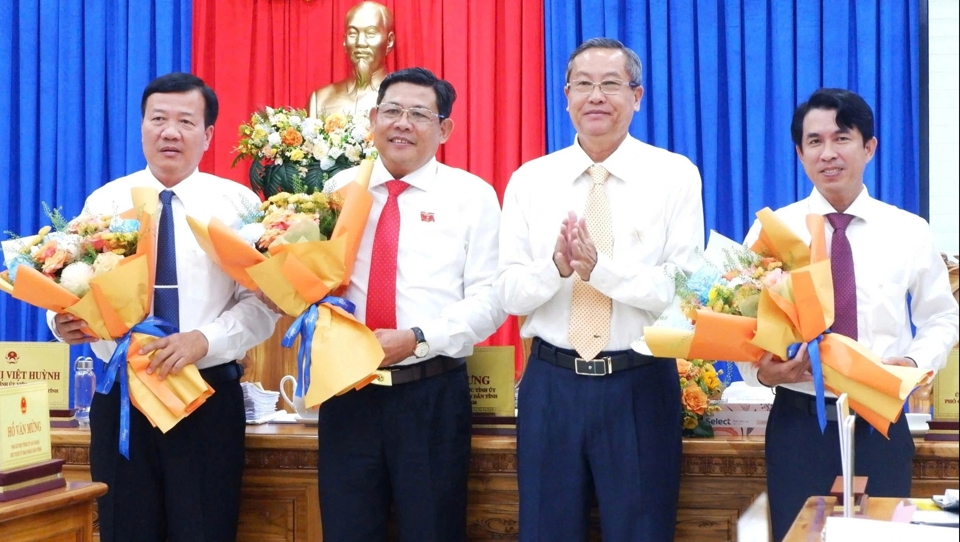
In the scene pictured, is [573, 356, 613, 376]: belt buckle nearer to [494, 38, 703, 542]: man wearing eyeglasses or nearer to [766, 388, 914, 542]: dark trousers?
[494, 38, 703, 542]: man wearing eyeglasses

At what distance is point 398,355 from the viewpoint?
247 cm

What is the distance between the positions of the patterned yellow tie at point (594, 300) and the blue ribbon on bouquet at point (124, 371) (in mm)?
990

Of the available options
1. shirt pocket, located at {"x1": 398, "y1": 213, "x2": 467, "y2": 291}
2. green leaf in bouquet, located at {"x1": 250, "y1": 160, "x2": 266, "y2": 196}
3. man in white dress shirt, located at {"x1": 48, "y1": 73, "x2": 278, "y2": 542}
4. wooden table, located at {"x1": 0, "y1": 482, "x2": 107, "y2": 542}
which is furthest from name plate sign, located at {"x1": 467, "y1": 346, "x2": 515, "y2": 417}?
green leaf in bouquet, located at {"x1": 250, "y1": 160, "x2": 266, "y2": 196}

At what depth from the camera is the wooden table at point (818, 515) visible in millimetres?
1558

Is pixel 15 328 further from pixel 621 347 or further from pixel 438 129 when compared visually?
pixel 621 347

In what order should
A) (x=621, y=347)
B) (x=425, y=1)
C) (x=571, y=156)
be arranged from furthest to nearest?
1. (x=425, y=1)
2. (x=571, y=156)
3. (x=621, y=347)

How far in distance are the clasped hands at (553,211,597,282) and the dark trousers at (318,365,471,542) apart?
0.45 meters

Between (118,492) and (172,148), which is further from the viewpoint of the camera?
(172,148)

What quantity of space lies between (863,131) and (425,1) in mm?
2897

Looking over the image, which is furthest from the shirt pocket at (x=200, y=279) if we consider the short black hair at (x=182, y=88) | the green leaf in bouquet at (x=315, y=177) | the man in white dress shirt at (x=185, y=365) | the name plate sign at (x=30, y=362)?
the green leaf in bouquet at (x=315, y=177)

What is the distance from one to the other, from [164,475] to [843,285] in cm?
164

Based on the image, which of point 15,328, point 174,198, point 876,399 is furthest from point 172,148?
point 15,328

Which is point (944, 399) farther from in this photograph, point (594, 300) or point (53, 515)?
point (53, 515)

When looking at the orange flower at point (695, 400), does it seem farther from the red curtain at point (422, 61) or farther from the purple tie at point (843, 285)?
the red curtain at point (422, 61)
